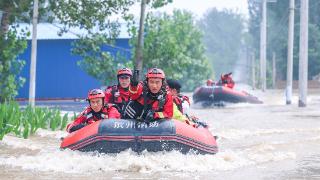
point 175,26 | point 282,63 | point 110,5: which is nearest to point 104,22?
point 110,5

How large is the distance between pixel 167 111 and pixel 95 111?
135 centimetres

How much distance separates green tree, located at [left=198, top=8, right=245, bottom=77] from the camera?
140 m

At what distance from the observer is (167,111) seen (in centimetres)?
1239

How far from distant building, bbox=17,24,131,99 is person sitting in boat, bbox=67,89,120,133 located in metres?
24.5

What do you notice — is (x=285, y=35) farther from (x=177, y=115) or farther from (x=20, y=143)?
(x=177, y=115)

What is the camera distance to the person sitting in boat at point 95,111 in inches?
489

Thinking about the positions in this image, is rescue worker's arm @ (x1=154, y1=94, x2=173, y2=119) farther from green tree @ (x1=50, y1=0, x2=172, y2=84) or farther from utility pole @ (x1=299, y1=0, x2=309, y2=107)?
utility pole @ (x1=299, y1=0, x2=309, y2=107)

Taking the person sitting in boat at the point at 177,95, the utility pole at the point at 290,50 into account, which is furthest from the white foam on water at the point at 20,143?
the utility pole at the point at 290,50

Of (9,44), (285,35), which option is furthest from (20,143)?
(285,35)

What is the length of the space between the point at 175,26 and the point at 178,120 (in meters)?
42.8

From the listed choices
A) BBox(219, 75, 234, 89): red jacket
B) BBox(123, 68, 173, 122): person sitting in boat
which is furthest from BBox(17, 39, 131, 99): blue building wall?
BBox(123, 68, 173, 122): person sitting in boat

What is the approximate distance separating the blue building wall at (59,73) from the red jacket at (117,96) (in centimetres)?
2406

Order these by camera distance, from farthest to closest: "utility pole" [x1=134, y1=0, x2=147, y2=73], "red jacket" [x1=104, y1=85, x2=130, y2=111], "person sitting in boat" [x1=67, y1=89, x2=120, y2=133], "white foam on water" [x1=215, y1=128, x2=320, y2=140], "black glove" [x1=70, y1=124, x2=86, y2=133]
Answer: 1. "utility pole" [x1=134, y1=0, x2=147, y2=73]
2. "white foam on water" [x1=215, y1=128, x2=320, y2=140]
3. "red jacket" [x1=104, y1=85, x2=130, y2=111]
4. "black glove" [x1=70, y1=124, x2=86, y2=133]
5. "person sitting in boat" [x1=67, y1=89, x2=120, y2=133]

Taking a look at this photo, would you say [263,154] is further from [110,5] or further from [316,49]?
[316,49]
